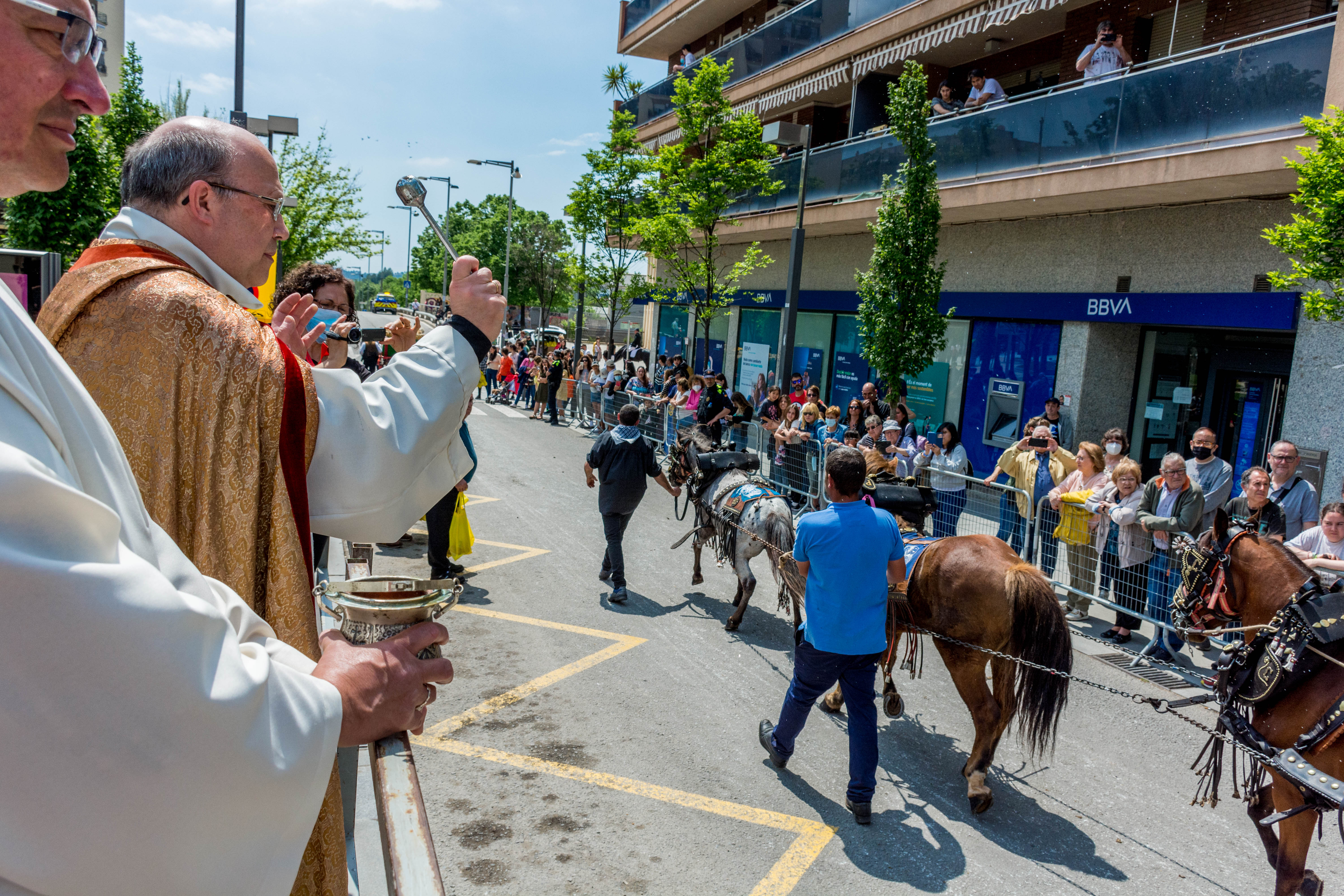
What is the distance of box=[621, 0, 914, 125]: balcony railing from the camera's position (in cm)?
1848

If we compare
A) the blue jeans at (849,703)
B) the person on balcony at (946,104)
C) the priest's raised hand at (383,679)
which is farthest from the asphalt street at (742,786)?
the person on balcony at (946,104)

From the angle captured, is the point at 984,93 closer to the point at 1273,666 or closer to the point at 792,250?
the point at 792,250

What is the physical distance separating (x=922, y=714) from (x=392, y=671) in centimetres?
582

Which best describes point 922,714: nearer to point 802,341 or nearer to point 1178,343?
point 1178,343

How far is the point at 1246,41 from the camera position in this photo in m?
11.3

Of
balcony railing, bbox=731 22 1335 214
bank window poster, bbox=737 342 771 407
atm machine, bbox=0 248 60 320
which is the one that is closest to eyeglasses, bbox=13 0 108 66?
atm machine, bbox=0 248 60 320

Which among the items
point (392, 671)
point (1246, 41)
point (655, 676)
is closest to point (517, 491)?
point (655, 676)

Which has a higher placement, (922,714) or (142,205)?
(142,205)

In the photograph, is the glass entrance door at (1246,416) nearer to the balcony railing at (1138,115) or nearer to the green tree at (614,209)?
the balcony railing at (1138,115)

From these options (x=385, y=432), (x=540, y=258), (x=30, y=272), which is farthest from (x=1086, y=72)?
(x=540, y=258)

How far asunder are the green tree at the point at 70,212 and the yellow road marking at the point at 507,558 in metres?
→ 5.77

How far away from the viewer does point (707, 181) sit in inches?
764

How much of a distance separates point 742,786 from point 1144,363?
1177cm

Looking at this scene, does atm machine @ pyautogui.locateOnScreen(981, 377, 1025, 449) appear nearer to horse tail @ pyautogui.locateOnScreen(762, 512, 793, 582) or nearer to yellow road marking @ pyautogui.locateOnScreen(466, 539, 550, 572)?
horse tail @ pyautogui.locateOnScreen(762, 512, 793, 582)
